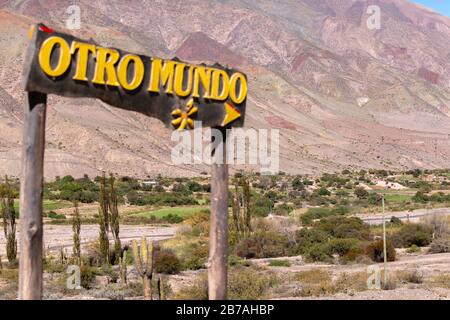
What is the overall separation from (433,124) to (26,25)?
92417 millimetres

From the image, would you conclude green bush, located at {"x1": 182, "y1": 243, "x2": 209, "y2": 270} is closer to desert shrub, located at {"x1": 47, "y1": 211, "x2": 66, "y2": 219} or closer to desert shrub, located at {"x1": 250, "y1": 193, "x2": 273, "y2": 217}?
desert shrub, located at {"x1": 250, "y1": 193, "x2": 273, "y2": 217}

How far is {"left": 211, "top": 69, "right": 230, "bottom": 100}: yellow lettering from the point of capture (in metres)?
9.70

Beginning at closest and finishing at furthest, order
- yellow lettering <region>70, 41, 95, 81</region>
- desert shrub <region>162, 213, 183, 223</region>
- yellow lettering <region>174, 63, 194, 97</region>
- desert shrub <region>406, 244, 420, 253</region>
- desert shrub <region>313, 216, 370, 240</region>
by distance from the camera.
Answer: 1. yellow lettering <region>70, 41, 95, 81</region>
2. yellow lettering <region>174, 63, 194, 97</region>
3. desert shrub <region>406, 244, 420, 253</region>
4. desert shrub <region>313, 216, 370, 240</region>
5. desert shrub <region>162, 213, 183, 223</region>

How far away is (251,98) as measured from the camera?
427 ft

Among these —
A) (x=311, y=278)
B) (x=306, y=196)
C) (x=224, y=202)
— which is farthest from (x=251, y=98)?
(x=224, y=202)

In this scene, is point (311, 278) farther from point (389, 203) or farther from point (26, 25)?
point (26, 25)

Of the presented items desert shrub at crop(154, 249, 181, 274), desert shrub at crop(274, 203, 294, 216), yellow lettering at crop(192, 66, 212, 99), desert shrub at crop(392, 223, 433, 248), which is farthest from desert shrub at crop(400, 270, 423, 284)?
desert shrub at crop(274, 203, 294, 216)

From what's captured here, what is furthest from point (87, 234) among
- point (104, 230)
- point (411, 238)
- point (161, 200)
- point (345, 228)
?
point (161, 200)

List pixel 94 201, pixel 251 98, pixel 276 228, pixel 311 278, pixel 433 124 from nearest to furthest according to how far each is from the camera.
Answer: pixel 311 278, pixel 276 228, pixel 94 201, pixel 251 98, pixel 433 124

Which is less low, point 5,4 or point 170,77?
point 5,4

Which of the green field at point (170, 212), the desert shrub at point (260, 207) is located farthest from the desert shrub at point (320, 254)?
the green field at point (170, 212)

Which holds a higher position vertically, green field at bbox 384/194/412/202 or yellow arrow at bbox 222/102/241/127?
yellow arrow at bbox 222/102/241/127

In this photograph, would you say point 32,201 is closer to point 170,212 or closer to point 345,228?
point 345,228

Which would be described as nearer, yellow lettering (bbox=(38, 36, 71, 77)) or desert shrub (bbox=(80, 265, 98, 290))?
yellow lettering (bbox=(38, 36, 71, 77))
